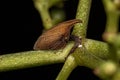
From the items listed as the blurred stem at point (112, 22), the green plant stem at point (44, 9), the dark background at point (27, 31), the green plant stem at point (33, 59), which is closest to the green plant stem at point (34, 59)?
the green plant stem at point (33, 59)

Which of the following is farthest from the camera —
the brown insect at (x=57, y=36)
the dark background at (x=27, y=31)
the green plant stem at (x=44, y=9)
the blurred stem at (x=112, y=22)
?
the dark background at (x=27, y=31)

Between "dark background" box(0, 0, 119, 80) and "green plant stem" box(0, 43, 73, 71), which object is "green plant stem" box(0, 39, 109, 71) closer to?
"green plant stem" box(0, 43, 73, 71)

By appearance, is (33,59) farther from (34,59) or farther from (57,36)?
(57,36)

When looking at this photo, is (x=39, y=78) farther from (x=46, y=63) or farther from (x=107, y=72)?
(x=107, y=72)

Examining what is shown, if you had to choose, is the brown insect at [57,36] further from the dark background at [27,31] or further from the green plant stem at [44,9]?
the dark background at [27,31]

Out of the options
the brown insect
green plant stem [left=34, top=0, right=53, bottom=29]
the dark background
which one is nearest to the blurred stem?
the brown insect

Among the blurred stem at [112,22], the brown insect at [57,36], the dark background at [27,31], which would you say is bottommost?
the dark background at [27,31]

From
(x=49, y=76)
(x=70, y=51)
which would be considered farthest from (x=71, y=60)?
(x=49, y=76)
